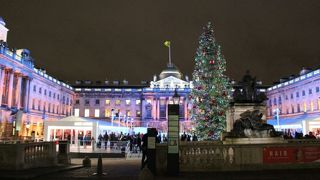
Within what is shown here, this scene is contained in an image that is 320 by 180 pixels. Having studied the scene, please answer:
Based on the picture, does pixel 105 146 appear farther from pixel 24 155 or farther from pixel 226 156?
pixel 226 156

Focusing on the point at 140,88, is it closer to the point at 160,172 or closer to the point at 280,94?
the point at 280,94

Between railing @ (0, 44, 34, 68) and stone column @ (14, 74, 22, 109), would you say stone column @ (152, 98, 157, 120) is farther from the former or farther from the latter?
stone column @ (14, 74, 22, 109)

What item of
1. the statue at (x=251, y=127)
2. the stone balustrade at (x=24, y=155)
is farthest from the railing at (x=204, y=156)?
the stone balustrade at (x=24, y=155)

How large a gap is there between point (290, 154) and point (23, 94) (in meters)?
62.4

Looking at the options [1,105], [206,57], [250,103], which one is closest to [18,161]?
[250,103]

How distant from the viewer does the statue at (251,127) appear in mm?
18578

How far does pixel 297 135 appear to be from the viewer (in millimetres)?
33000

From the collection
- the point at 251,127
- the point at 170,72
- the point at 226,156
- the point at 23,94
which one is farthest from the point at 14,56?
the point at 170,72

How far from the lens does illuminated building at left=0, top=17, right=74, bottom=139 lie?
194ft

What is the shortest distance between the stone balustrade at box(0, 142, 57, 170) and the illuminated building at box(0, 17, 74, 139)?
25.0m

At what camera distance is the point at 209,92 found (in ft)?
116

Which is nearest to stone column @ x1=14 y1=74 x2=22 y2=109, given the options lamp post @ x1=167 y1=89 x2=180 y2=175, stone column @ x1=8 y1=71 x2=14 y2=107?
stone column @ x1=8 y1=71 x2=14 y2=107

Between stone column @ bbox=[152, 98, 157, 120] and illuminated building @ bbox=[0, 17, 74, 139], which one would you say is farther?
stone column @ bbox=[152, 98, 157, 120]

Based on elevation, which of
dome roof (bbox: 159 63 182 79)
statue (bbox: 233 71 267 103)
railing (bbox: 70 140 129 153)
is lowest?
railing (bbox: 70 140 129 153)
